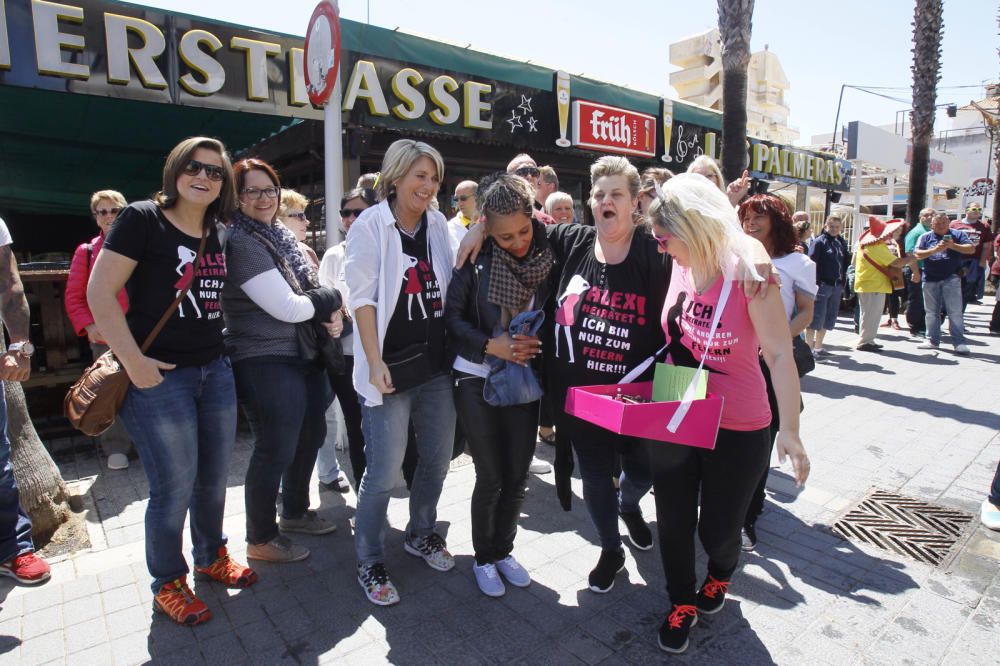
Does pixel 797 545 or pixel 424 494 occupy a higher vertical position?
pixel 424 494

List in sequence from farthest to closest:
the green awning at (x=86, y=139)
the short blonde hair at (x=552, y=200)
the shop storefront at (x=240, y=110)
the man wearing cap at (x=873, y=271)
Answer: the man wearing cap at (x=873, y=271) → the green awning at (x=86, y=139) → the shop storefront at (x=240, y=110) → the short blonde hair at (x=552, y=200)

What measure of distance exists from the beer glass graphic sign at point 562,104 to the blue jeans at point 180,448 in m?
6.79

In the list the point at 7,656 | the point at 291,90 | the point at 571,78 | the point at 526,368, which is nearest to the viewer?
the point at 7,656

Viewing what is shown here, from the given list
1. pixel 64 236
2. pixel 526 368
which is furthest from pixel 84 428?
pixel 64 236

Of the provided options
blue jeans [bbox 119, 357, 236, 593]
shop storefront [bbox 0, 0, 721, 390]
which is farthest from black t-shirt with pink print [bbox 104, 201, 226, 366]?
shop storefront [bbox 0, 0, 721, 390]

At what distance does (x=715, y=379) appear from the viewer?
2322mm

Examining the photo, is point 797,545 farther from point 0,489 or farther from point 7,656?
point 0,489

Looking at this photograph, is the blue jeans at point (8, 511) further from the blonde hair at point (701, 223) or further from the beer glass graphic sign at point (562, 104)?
the beer glass graphic sign at point (562, 104)

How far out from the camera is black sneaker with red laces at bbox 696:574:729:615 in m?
2.61

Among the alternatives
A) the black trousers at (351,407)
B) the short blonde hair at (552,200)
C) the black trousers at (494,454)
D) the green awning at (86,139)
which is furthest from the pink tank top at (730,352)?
the green awning at (86,139)

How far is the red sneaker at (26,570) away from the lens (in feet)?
9.36

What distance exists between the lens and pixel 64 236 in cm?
1216

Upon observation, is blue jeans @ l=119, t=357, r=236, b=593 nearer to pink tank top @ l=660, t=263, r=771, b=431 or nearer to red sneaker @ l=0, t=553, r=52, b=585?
red sneaker @ l=0, t=553, r=52, b=585

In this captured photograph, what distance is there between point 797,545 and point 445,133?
586 centimetres
